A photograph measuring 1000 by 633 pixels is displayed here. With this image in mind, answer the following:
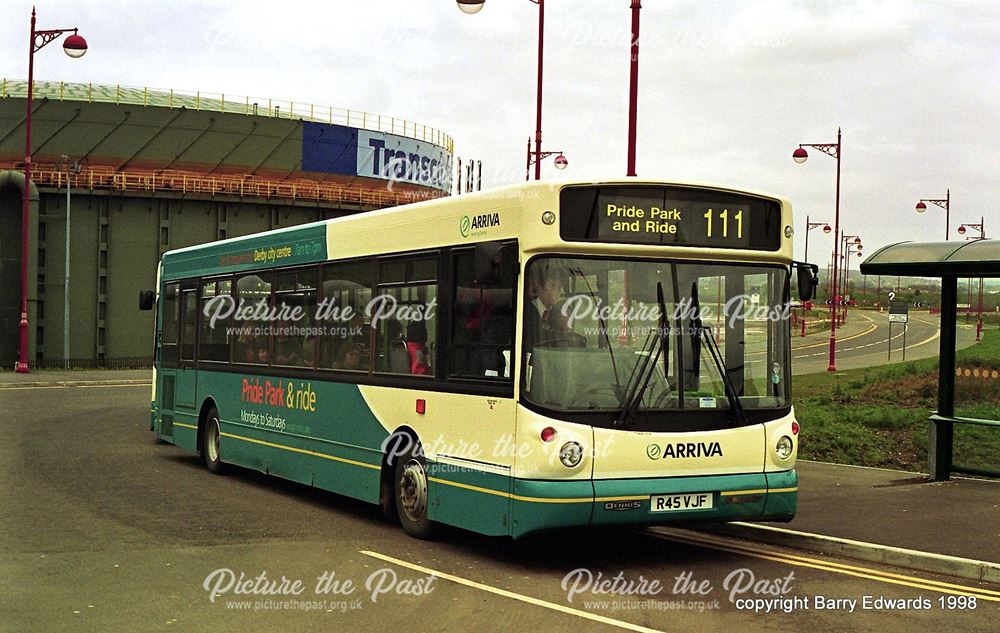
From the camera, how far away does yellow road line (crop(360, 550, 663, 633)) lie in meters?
7.49

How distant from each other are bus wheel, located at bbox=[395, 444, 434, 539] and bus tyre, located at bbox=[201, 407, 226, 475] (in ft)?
18.2

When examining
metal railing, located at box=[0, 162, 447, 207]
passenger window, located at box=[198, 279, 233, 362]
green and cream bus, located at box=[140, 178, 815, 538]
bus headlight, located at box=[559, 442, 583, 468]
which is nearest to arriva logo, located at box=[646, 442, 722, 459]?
green and cream bus, located at box=[140, 178, 815, 538]

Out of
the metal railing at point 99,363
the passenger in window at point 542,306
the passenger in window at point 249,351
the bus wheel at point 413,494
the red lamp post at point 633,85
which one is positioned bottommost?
the metal railing at point 99,363

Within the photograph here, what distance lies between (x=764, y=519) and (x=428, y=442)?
292cm

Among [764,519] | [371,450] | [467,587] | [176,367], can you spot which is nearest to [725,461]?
[764,519]

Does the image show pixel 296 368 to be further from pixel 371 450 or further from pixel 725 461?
pixel 725 461

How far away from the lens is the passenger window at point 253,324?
1446 centimetres

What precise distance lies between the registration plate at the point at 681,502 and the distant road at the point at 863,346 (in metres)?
29.0

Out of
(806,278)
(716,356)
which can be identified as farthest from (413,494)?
(806,278)

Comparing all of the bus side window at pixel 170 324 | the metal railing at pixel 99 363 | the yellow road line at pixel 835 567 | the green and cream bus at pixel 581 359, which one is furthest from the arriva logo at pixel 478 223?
the metal railing at pixel 99 363

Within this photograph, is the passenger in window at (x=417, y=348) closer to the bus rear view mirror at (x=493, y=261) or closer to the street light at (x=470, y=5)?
the bus rear view mirror at (x=493, y=261)

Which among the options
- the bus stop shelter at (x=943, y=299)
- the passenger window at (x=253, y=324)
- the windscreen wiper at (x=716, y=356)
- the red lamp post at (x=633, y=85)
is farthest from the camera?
the red lamp post at (x=633, y=85)

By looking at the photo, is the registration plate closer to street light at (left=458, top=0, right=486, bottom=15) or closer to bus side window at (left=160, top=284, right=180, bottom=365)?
bus side window at (left=160, top=284, right=180, bottom=365)

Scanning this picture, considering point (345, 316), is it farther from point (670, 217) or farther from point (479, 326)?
point (670, 217)
